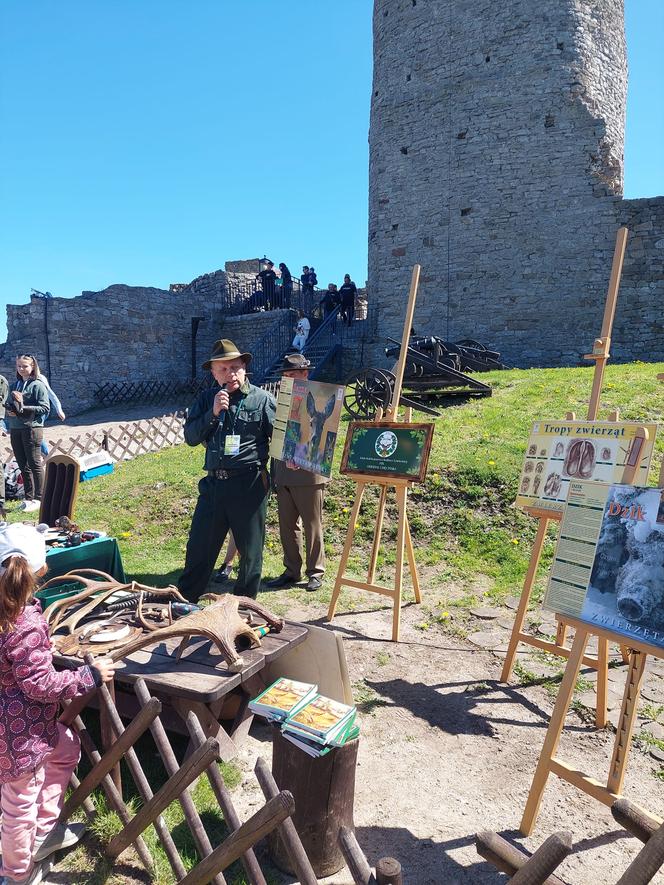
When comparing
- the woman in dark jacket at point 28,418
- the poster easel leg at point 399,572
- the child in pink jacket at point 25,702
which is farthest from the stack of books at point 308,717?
the woman in dark jacket at point 28,418

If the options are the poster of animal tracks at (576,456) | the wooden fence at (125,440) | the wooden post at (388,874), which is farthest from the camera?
the wooden fence at (125,440)

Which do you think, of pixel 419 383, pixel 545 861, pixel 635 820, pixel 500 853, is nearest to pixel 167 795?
pixel 500 853

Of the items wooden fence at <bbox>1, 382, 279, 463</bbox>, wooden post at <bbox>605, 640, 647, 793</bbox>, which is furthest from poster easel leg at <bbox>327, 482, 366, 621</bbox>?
wooden fence at <bbox>1, 382, 279, 463</bbox>

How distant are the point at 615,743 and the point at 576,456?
148 cm

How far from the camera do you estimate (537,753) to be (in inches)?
124

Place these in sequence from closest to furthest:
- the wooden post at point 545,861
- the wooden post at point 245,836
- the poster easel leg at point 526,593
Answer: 1. the wooden post at point 545,861
2. the wooden post at point 245,836
3. the poster easel leg at point 526,593

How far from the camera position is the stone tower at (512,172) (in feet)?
50.0

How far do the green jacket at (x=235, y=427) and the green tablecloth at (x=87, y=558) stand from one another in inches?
36.4

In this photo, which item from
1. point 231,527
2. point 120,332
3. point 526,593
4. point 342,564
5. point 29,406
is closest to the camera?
point 526,593

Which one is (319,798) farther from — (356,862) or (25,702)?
(25,702)

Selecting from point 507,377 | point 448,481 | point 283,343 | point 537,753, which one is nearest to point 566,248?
point 507,377

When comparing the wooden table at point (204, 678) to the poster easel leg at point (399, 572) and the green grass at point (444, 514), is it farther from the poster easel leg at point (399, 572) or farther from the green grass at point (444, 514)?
the poster easel leg at point (399, 572)

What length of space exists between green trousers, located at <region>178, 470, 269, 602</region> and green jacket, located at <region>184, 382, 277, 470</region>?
13 centimetres

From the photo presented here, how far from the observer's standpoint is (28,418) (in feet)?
25.7
